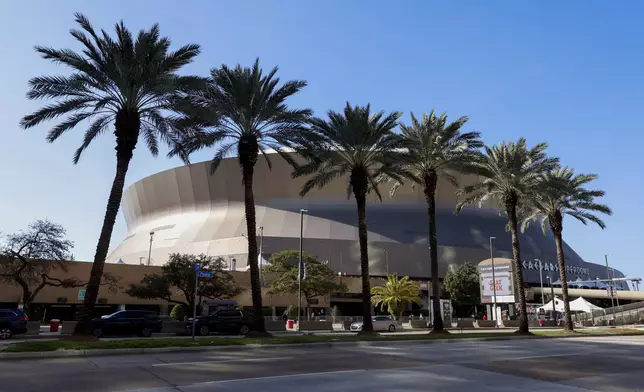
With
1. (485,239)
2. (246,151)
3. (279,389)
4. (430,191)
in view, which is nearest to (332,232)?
(485,239)

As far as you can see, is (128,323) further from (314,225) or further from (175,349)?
(314,225)

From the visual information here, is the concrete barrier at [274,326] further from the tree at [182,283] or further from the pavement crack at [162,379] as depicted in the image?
the pavement crack at [162,379]

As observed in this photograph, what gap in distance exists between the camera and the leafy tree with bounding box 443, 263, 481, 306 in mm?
75231

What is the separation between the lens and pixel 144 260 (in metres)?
91.3

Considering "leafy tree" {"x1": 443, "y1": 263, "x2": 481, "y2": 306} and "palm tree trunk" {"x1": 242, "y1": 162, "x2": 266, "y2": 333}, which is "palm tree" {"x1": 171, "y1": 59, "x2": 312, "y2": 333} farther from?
"leafy tree" {"x1": 443, "y1": 263, "x2": 481, "y2": 306}

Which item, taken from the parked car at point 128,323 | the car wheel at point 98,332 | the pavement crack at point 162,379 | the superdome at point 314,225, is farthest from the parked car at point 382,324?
the superdome at point 314,225

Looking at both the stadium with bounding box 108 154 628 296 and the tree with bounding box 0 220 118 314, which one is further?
the stadium with bounding box 108 154 628 296

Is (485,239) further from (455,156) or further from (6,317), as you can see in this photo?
(6,317)

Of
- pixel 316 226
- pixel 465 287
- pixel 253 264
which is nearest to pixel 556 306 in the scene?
pixel 465 287

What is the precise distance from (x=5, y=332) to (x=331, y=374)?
74.4 ft

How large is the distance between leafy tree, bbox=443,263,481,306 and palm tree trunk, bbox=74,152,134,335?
2434 inches

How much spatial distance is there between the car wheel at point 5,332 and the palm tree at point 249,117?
13091mm

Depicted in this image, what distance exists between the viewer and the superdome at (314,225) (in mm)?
85438

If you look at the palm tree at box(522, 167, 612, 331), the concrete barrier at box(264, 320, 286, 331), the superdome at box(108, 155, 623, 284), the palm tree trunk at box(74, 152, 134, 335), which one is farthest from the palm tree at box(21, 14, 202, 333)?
the superdome at box(108, 155, 623, 284)
